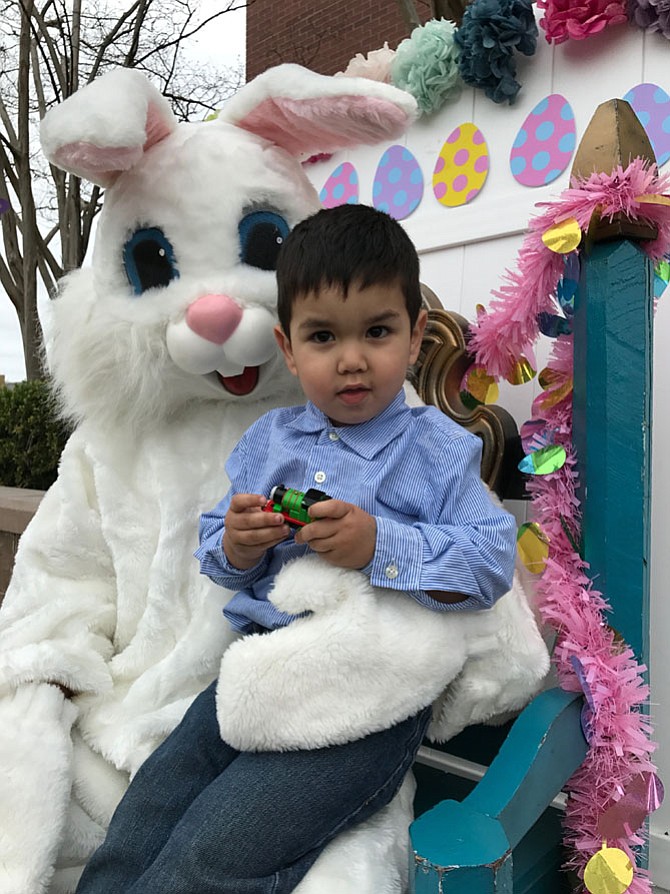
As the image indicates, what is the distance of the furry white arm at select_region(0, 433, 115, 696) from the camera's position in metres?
1.17

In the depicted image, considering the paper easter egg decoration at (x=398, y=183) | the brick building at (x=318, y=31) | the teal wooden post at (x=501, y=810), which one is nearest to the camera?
the teal wooden post at (x=501, y=810)

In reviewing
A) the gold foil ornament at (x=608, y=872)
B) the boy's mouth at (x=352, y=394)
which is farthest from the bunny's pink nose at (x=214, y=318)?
the gold foil ornament at (x=608, y=872)

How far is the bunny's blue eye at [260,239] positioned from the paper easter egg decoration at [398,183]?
0.39 meters

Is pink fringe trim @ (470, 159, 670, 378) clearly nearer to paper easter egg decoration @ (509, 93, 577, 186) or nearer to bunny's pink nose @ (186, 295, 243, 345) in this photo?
paper easter egg decoration @ (509, 93, 577, 186)

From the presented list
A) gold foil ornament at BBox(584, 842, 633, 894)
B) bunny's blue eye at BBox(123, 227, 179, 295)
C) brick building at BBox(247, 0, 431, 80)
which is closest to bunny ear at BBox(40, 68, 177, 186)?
bunny's blue eye at BBox(123, 227, 179, 295)

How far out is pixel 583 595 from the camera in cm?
104

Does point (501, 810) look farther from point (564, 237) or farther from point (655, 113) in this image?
point (655, 113)

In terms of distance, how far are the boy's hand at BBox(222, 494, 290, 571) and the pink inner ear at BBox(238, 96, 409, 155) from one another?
0.60m

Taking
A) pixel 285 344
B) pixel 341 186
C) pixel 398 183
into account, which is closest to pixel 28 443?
pixel 341 186

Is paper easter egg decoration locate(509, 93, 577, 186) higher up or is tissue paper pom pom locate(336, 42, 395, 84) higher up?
tissue paper pom pom locate(336, 42, 395, 84)

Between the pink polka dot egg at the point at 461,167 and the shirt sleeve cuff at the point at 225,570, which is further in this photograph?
the pink polka dot egg at the point at 461,167

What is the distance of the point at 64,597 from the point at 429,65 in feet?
3.61

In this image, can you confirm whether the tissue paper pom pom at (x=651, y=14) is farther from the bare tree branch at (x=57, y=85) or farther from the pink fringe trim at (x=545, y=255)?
the bare tree branch at (x=57, y=85)

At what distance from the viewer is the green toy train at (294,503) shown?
0.91m
